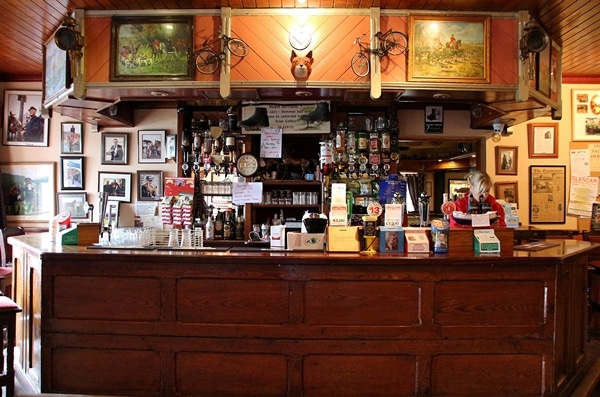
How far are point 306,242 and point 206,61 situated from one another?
1.73m

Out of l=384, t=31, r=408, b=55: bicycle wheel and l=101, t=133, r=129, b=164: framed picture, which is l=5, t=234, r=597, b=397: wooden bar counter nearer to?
l=384, t=31, r=408, b=55: bicycle wheel

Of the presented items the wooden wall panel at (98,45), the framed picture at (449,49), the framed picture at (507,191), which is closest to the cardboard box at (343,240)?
the framed picture at (449,49)

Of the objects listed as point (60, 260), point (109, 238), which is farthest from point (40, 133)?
point (60, 260)

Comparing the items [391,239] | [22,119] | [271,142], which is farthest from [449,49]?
[22,119]

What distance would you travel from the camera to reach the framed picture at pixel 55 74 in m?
3.89

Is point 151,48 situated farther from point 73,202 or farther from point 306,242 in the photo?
point 73,202

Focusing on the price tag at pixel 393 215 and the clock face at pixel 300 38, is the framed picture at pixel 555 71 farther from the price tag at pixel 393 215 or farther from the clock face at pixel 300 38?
the clock face at pixel 300 38

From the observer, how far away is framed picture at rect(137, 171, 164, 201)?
5598mm

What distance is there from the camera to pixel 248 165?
5.17 m

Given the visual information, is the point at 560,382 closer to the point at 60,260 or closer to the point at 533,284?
the point at 533,284

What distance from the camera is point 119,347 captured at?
9.87 feet

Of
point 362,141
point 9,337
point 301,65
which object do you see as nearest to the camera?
point 9,337

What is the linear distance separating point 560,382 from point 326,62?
2.94 metres

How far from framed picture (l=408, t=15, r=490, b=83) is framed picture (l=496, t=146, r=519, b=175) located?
2200 mm
